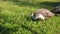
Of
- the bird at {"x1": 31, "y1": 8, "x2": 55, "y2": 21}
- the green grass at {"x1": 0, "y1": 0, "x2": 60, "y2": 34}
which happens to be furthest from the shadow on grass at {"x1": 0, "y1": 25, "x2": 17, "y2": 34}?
the bird at {"x1": 31, "y1": 8, "x2": 55, "y2": 21}

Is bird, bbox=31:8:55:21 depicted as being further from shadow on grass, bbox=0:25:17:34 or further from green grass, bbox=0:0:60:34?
shadow on grass, bbox=0:25:17:34

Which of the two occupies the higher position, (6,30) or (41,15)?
(41,15)

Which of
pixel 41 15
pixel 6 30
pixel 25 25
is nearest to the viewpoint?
pixel 6 30

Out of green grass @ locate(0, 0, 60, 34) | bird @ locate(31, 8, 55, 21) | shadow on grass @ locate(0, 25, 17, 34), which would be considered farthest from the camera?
bird @ locate(31, 8, 55, 21)

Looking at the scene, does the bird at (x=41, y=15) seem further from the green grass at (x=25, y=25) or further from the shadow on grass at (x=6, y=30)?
the shadow on grass at (x=6, y=30)

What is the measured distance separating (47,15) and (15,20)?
5.12 feet

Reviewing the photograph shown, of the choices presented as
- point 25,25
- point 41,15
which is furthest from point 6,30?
point 41,15

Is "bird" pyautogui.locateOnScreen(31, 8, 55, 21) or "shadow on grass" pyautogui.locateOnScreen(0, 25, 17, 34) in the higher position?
"bird" pyautogui.locateOnScreen(31, 8, 55, 21)

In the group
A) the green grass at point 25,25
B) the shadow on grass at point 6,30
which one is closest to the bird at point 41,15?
the green grass at point 25,25

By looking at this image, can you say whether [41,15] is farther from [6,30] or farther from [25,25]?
[6,30]

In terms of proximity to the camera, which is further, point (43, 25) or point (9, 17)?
point (9, 17)

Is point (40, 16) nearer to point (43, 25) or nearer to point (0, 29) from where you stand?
point (43, 25)

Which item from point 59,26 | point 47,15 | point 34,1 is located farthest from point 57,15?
point 34,1

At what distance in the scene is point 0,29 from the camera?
27.7 ft
